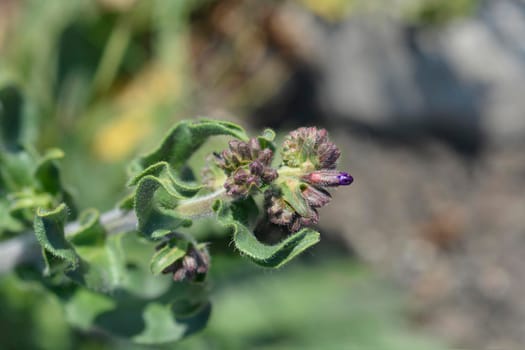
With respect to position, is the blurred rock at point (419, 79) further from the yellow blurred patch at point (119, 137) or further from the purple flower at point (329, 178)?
the purple flower at point (329, 178)

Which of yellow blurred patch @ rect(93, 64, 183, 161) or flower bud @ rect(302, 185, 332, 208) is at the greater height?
yellow blurred patch @ rect(93, 64, 183, 161)

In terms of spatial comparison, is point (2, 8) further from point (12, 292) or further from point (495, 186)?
point (495, 186)

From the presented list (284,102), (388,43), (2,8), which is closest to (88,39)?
(2,8)

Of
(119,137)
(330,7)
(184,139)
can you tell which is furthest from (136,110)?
(184,139)

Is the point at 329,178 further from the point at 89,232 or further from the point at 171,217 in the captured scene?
the point at 89,232

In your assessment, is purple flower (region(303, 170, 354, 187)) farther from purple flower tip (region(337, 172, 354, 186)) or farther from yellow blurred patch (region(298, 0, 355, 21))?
yellow blurred patch (region(298, 0, 355, 21))

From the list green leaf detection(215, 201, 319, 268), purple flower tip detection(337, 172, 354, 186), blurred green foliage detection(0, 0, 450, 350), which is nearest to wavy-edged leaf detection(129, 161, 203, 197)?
green leaf detection(215, 201, 319, 268)
